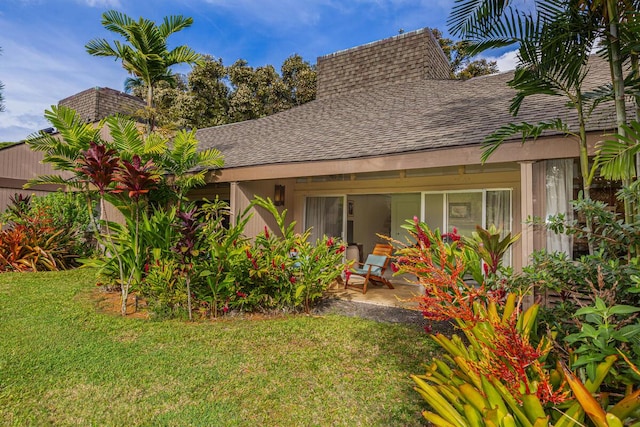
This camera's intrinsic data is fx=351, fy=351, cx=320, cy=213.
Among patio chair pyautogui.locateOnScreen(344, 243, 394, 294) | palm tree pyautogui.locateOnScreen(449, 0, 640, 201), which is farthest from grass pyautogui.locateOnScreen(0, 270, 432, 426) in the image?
palm tree pyautogui.locateOnScreen(449, 0, 640, 201)

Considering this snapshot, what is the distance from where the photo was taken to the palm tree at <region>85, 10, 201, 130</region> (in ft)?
28.1

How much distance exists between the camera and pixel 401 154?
6.04 m

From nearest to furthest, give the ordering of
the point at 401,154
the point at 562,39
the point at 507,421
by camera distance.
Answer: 1. the point at 507,421
2. the point at 562,39
3. the point at 401,154

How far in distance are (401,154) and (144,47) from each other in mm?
7125

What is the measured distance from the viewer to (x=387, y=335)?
451 centimetres

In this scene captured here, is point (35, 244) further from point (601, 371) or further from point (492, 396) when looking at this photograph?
point (601, 371)

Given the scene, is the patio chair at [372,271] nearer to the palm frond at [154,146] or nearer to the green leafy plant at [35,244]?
the palm frond at [154,146]

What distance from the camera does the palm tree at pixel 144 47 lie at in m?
8.57

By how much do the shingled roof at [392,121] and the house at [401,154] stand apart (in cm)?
4

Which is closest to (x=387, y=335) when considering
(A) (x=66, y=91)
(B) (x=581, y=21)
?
(B) (x=581, y=21)

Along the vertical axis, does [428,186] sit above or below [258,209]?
above

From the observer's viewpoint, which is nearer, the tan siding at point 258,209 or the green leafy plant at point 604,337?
the green leafy plant at point 604,337

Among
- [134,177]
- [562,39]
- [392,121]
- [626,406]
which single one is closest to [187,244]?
[134,177]

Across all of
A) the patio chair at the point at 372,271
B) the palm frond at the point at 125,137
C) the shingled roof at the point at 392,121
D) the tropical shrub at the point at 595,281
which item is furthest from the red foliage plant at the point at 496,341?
the palm frond at the point at 125,137
